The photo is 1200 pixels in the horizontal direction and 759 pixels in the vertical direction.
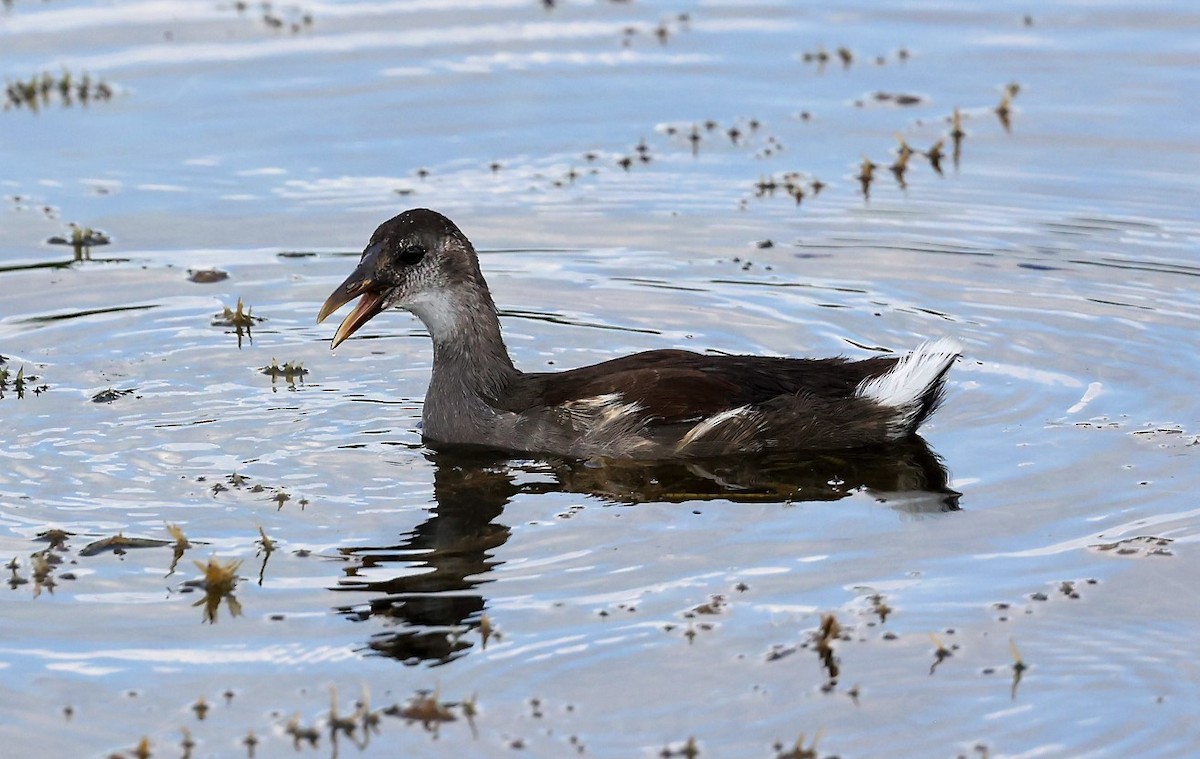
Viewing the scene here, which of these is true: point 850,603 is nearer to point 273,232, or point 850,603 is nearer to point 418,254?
point 418,254

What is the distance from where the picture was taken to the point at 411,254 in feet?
31.8

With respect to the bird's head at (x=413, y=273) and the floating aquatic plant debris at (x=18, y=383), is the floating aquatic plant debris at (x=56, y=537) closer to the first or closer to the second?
the bird's head at (x=413, y=273)

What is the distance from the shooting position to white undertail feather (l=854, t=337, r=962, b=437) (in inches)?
360

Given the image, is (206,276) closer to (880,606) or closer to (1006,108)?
(880,606)

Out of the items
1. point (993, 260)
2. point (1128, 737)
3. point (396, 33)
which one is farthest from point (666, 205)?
point (1128, 737)

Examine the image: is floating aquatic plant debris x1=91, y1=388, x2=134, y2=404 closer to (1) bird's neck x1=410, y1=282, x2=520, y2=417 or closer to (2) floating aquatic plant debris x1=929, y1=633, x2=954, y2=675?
(1) bird's neck x1=410, y1=282, x2=520, y2=417

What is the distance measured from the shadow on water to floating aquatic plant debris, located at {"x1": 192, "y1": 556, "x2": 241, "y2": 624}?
411 mm

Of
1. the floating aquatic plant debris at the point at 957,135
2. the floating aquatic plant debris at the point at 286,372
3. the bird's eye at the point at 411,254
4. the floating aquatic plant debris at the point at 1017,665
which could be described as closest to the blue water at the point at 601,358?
the floating aquatic plant debris at the point at 1017,665

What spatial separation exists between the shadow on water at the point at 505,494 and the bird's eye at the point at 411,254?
39.3 inches

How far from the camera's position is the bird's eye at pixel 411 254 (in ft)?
31.7

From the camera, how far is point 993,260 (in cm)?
1234

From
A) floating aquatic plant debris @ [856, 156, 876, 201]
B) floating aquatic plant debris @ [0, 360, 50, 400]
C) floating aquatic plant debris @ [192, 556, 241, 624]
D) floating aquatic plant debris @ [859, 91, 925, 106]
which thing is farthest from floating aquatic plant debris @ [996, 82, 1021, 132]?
floating aquatic plant debris @ [192, 556, 241, 624]

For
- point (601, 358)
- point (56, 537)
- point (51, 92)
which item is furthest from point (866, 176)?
point (56, 537)

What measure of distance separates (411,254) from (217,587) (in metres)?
2.61
